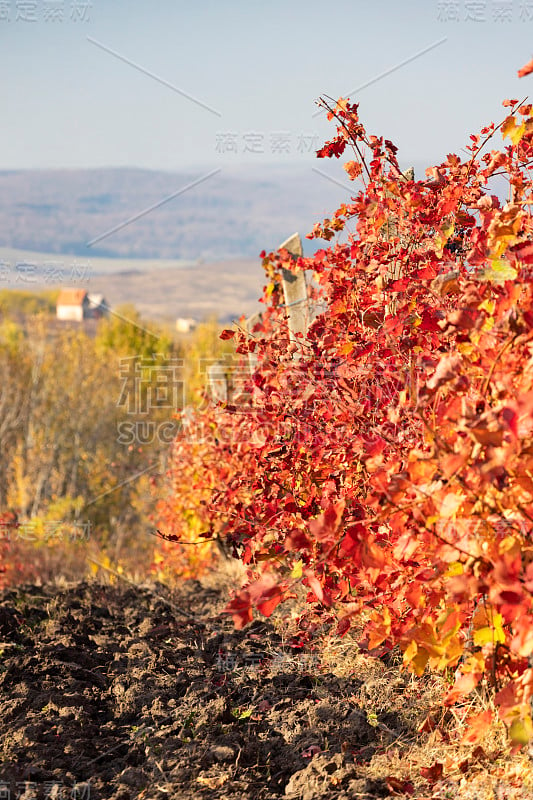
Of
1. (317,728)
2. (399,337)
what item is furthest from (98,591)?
(399,337)

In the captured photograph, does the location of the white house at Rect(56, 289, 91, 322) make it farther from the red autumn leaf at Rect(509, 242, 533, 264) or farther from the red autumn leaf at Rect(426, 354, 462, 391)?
the red autumn leaf at Rect(426, 354, 462, 391)

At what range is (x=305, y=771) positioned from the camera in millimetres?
2584

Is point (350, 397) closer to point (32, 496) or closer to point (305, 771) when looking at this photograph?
point (305, 771)

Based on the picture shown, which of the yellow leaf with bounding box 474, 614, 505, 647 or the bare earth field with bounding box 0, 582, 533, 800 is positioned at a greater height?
the yellow leaf with bounding box 474, 614, 505, 647

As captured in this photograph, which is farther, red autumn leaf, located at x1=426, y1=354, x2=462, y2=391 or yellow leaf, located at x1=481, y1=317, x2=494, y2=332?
yellow leaf, located at x1=481, y1=317, x2=494, y2=332

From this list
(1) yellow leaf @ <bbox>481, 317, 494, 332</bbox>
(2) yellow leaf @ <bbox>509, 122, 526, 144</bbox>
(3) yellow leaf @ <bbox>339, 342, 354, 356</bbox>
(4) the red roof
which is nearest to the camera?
(1) yellow leaf @ <bbox>481, 317, 494, 332</bbox>

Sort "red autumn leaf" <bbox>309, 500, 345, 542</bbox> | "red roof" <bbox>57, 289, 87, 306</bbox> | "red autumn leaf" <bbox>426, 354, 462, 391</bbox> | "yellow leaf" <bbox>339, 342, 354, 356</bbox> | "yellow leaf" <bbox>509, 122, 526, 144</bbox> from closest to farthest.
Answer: "red autumn leaf" <bbox>426, 354, 462, 391</bbox> < "red autumn leaf" <bbox>309, 500, 345, 542</bbox> < "yellow leaf" <bbox>509, 122, 526, 144</bbox> < "yellow leaf" <bbox>339, 342, 354, 356</bbox> < "red roof" <bbox>57, 289, 87, 306</bbox>

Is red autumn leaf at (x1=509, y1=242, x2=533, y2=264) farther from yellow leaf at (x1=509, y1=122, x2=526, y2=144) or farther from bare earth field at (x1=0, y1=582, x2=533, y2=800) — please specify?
bare earth field at (x1=0, y1=582, x2=533, y2=800)

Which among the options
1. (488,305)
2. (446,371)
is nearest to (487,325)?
(488,305)

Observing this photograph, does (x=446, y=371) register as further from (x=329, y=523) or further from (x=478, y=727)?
(x=478, y=727)

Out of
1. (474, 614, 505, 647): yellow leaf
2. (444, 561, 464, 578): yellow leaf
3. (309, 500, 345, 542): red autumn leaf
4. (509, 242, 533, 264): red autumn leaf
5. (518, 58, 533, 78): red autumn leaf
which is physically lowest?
(474, 614, 505, 647): yellow leaf

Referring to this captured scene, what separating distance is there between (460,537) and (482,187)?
1886 millimetres

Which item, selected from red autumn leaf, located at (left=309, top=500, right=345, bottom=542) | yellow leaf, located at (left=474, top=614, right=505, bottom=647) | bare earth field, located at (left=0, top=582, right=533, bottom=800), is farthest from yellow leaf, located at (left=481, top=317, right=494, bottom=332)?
bare earth field, located at (left=0, top=582, right=533, bottom=800)

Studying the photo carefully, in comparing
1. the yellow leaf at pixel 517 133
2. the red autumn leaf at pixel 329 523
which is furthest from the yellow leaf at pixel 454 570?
the yellow leaf at pixel 517 133
